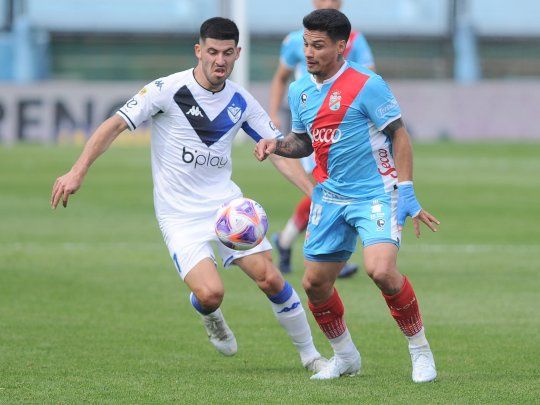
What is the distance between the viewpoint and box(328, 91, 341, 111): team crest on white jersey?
7367 millimetres

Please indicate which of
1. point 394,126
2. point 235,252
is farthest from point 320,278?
point 394,126

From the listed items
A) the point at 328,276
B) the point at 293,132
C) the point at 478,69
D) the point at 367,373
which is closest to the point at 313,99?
the point at 293,132

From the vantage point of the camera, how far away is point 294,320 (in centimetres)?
788

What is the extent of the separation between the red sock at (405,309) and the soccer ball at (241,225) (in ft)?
2.90

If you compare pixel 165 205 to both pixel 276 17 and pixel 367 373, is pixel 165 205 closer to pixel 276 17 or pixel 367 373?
pixel 367 373

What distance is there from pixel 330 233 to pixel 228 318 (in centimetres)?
260

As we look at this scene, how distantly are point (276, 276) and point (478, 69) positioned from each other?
127 ft

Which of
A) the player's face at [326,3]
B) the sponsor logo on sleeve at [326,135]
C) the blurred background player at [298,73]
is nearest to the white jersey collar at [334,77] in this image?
the sponsor logo on sleeve at [326,135]

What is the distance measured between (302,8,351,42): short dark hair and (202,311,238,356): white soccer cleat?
1939 millimetres

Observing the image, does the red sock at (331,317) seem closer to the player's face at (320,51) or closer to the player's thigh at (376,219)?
the player's thigh at (376,219)

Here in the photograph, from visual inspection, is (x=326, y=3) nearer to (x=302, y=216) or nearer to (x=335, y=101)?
(x=302, y=216)

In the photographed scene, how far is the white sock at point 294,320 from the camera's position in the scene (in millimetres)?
7863

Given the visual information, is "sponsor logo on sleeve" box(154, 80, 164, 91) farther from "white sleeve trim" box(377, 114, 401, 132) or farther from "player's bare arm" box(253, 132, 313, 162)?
→ "white sleeve trim" box(377, 114, 401, 132)

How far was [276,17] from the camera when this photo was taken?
47.2 metres
